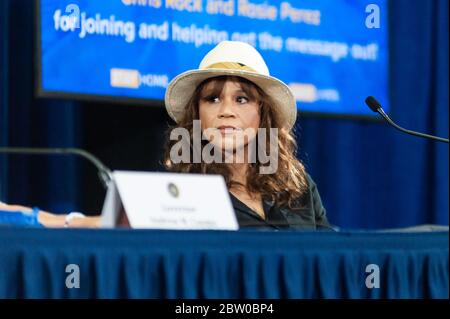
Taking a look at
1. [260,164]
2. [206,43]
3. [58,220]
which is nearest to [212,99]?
[260,164]

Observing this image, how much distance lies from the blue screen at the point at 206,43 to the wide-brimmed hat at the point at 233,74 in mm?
822

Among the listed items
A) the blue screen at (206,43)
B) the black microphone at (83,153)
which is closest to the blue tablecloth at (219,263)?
the black microphone at (83,153)

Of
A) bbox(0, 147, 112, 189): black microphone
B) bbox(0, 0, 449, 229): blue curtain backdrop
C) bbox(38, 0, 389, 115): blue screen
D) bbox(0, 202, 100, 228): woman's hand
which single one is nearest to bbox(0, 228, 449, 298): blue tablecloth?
bbox(0, 202, 100, 228): woman's hand

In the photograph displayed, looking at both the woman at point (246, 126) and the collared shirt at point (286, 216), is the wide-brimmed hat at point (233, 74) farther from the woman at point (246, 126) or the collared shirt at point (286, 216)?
the collared shirt at point (286, 216)

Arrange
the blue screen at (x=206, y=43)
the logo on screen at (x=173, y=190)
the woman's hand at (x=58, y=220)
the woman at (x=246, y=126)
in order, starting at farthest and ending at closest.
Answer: the blue screen at (x=206, y=43) → the woman at (x=246, y=126) → the woman's hand at (x=58, y=220) → the logo on screen at (x=173, y=190)

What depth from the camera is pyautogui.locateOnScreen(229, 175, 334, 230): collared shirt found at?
2.77 metres

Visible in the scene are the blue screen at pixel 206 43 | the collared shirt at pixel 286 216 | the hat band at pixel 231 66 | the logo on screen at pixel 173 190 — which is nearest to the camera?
the logo on screen at pixel 173 190

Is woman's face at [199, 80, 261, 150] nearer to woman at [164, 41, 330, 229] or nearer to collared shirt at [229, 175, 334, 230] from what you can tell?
woman at [164, 41, 330, 229]

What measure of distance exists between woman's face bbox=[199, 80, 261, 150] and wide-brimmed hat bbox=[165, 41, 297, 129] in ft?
0.13

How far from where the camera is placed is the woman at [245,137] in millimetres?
2898

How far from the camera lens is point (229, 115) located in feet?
9.61

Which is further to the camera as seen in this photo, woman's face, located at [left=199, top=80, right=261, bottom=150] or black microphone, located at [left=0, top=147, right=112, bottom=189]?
black microphone, located at [left=0, top=147, right=112, bottom=189]

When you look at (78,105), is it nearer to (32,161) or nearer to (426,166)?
(32,161)
